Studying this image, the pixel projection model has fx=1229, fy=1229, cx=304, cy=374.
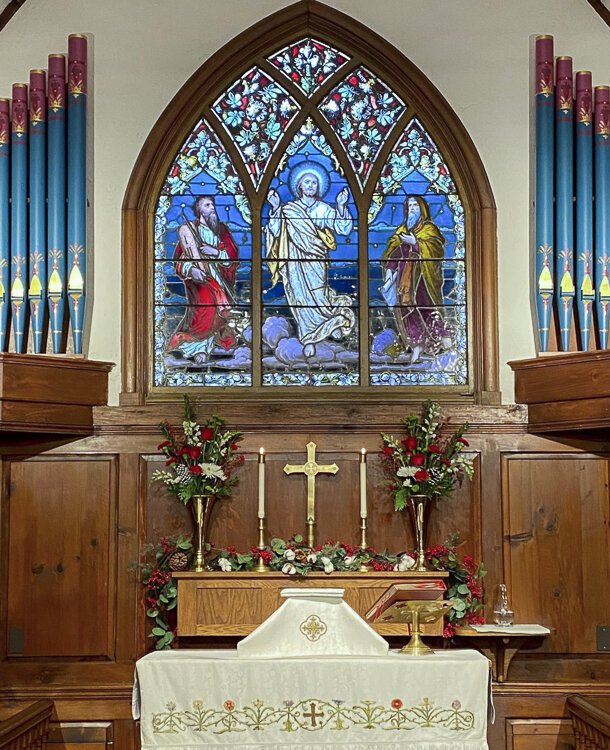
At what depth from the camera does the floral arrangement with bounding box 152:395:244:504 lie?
315 inches

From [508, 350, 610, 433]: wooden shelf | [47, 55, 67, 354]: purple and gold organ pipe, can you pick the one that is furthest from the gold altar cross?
[47, 55, 67, 354]: purple and gold organ pipe

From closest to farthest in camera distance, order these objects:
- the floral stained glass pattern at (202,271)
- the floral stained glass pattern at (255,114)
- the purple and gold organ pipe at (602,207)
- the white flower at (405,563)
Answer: the white flower at (405,563) < the purple and gold organ pipe at (602,207) < the floral stained glass pattern at (202,271) < the floral stained glass pattern at (255,114)

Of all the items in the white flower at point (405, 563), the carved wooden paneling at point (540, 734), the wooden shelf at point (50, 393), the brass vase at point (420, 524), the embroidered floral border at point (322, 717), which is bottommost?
the carved wooden paneling at point (540, 734)

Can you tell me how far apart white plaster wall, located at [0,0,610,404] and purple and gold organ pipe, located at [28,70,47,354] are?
340 mm

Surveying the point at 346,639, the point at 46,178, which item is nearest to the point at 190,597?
the point at 346,639

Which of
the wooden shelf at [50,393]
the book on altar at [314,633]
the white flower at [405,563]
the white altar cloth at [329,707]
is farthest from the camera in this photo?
the white flower at [405,563]

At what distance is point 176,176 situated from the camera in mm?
8773

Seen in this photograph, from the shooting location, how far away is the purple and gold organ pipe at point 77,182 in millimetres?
8094

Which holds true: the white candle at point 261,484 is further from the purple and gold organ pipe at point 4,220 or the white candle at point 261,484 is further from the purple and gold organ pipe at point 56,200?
the purple and gold organ pipe at point 4,220

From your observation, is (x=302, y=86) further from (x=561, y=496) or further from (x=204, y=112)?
(x=561, y=496)

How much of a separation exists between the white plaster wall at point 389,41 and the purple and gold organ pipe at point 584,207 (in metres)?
0.40

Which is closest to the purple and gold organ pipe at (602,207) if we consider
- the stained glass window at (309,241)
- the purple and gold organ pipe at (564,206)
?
the purple and gold organ pipe at (564,206)

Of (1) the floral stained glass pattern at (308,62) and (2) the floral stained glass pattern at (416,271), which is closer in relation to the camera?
(2) the floral stained glass pattern at (416,271)

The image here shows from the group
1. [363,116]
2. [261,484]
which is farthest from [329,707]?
[363,116]
